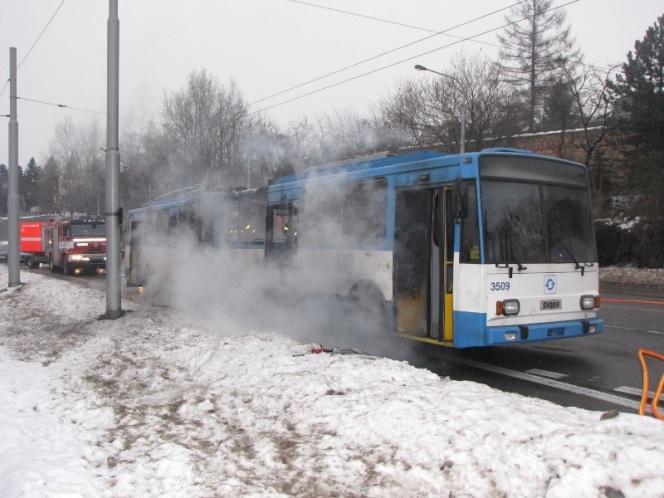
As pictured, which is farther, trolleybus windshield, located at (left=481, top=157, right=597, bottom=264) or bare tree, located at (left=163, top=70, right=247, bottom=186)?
bare tree, located at (left=163, top=70, right=247, bottom=186)

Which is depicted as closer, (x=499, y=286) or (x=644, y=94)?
(x=499, y=286)

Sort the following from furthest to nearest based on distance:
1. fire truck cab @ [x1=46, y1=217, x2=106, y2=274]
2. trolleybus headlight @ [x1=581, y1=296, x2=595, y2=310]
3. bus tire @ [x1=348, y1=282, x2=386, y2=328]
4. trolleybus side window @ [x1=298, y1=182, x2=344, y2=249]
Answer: fire truck cab @ [x1=46, y1=217, x2=106, y2=274]
trolleybus side window @ [x1=298, y1=182, x2=344, y2=249]
bus tire @ [x1=348, y1=282, x2=386, y2=328]
trolleybus headlight @ [x1=581, y1=296, x2=595, y2=310]

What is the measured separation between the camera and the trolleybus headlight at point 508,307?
6566 mm

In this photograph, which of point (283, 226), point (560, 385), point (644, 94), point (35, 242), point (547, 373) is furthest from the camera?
point (35, 242)

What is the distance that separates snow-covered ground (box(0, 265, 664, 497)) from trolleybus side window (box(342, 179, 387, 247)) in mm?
2123

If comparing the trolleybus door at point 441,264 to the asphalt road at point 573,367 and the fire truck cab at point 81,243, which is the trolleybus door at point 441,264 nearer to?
the asphalt road at point 573,367

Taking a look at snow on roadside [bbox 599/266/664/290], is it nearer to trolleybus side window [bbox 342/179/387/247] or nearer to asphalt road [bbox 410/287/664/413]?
asphalt road [bbox 410/287/664/413]

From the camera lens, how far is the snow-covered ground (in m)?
3.31

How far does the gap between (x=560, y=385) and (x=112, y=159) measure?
823 cm

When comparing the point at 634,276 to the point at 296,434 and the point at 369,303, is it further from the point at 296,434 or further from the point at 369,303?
the point at 296,434

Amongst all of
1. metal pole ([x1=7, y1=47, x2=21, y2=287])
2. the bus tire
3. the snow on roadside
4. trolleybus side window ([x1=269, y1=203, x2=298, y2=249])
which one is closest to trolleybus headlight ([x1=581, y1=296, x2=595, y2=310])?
the bus tire

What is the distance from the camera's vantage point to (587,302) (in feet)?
24.1

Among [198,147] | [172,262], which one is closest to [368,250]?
[172,262]

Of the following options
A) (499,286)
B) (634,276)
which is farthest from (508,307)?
(634,276)
